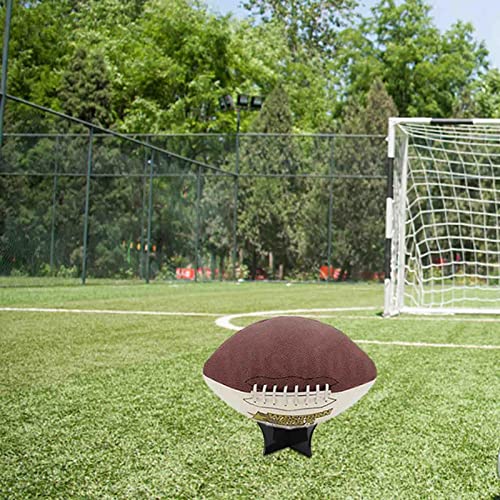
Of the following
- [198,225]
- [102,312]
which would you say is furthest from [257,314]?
[198,225]

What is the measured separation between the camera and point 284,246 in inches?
663

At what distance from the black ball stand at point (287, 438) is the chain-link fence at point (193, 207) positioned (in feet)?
29.4

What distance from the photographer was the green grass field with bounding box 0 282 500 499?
5.35 ft

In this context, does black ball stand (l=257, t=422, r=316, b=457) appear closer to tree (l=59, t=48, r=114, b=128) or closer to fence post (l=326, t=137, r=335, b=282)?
fence post (l=326, t=137, r=335, b=282)

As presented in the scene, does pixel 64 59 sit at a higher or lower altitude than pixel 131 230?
higher

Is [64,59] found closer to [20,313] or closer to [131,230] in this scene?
[131,230]

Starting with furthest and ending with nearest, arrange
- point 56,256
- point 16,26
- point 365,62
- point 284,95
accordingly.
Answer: point 365,62, point 16,26, point 284,95, point 56,256

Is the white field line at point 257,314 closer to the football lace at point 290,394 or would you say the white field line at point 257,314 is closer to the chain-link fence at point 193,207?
the football lace at point 290,394

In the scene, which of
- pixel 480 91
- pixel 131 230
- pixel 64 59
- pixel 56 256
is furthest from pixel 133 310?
pixel 480 91

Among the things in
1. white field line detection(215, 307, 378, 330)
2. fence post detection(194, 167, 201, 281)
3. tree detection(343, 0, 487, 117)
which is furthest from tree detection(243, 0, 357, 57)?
white field line detection(215, 307, 378, 330)

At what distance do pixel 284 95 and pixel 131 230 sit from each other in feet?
24.3

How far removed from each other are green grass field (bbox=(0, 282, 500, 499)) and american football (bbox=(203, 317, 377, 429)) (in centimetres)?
41

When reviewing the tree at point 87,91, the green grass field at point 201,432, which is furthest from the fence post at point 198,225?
the green grass field at point 201,432

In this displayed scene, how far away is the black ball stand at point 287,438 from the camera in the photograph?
1327 millimetres
